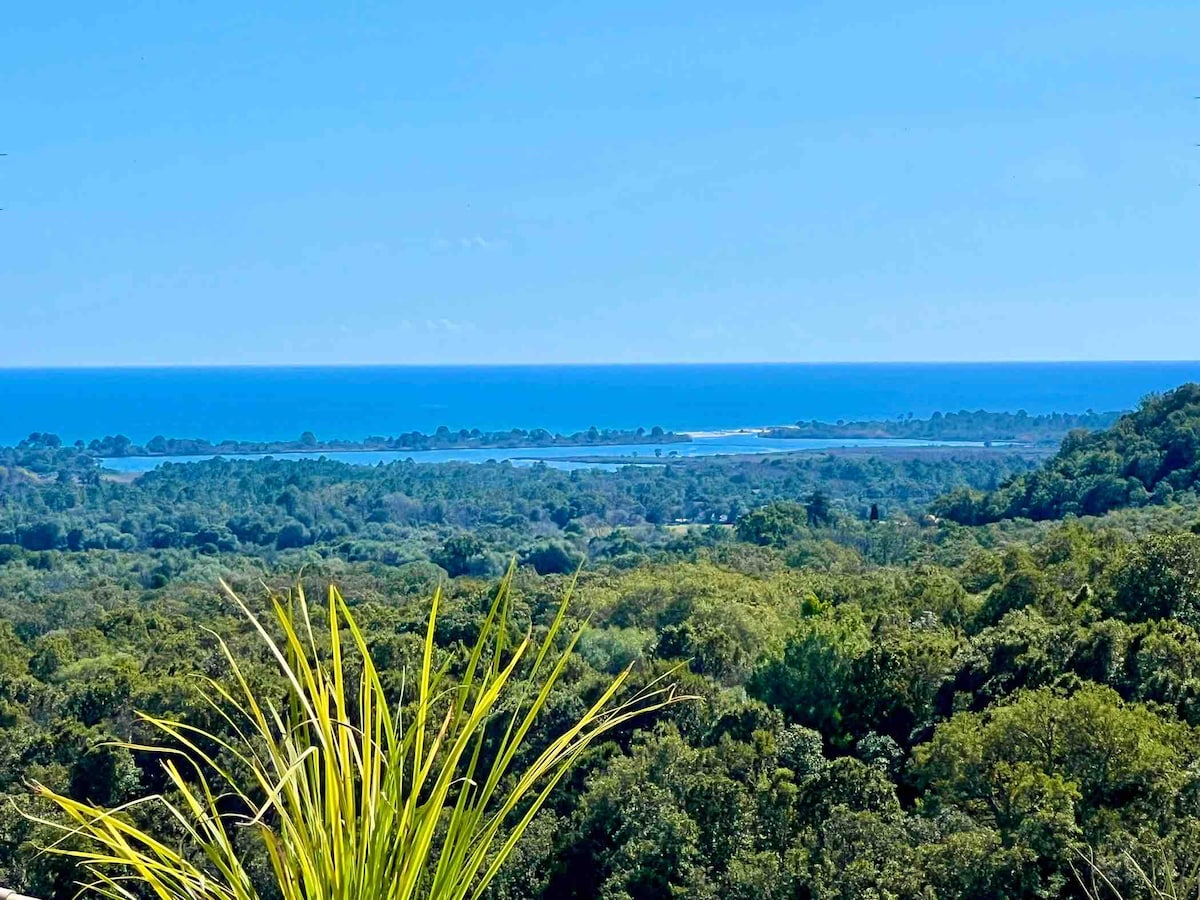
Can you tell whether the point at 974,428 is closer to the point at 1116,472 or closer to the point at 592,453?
the point at 592,453

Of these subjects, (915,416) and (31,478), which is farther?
(915,416)

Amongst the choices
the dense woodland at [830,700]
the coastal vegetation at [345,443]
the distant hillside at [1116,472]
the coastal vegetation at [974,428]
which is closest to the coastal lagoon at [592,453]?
the coastal vegetation at [345,443]

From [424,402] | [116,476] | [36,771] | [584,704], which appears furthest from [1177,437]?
[424,402]

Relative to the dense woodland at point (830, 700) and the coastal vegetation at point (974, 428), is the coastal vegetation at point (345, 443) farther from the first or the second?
the dense woodland at point (830, 700)

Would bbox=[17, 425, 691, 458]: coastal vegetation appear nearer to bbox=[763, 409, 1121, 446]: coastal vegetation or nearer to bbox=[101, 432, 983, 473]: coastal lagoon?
bbox=[101, 432, 983, 473]: coastal lagoon

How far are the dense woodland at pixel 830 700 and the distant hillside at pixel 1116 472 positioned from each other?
5.5 inches

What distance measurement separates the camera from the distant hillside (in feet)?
122

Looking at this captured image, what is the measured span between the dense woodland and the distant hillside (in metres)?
0.14

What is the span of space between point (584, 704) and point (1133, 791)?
7000mm

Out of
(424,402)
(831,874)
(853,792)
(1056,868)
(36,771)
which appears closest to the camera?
(1056,868)

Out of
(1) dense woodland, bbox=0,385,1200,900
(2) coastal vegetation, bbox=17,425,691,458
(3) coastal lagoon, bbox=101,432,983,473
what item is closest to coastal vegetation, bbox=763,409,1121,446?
(3) coastal lagoon, bbox=101,432,983,473

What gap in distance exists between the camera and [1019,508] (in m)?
39.9

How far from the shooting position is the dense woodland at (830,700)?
428 inches

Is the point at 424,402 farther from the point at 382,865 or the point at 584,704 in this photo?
the point at 382,865
